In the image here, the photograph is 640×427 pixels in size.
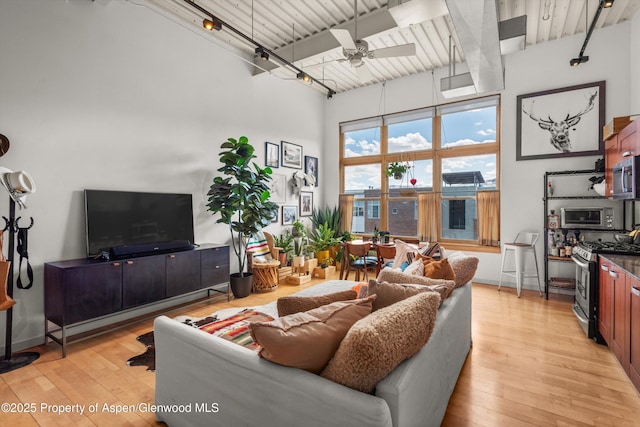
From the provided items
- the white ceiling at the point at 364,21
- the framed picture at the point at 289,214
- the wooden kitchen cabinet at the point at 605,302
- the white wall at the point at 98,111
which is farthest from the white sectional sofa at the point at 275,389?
the framed picture at the point at 289,214

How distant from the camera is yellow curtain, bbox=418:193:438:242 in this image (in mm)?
5793

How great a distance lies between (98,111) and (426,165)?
5.19 metres

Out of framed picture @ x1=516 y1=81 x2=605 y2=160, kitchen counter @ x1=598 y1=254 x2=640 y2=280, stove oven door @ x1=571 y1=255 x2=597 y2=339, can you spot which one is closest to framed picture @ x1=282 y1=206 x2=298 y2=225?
framed picture @ x1=516 y1=81 x2=605 y2=160

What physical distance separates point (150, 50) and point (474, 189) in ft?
17.7

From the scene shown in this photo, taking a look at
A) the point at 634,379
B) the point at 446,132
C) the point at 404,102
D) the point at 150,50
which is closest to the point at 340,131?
the point at 404,102

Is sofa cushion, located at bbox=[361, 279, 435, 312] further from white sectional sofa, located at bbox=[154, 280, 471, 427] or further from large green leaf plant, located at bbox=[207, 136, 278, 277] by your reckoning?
large green leaf plant, located at bbox=[207, 136, 278, 277]

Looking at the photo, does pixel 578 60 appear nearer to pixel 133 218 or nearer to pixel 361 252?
pixel 361 252

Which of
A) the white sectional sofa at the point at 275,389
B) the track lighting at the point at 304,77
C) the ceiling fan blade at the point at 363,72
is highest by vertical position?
the track lighting at the point at 304,77

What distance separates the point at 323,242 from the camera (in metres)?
6.16

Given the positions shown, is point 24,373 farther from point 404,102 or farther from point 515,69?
point 515,69

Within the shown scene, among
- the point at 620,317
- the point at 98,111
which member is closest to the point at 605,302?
the point at 620,317

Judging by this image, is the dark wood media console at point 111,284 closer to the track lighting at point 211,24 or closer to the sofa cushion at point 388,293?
the track lighting at point 211,24

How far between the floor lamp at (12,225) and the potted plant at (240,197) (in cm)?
194

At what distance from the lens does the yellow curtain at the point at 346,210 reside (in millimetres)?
6812
